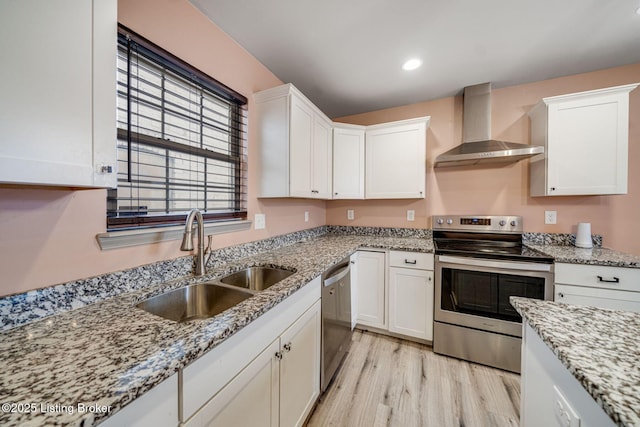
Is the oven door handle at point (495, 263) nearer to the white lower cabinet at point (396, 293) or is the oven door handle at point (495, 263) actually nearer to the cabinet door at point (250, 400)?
the white lower cabinet at point (396, 293)

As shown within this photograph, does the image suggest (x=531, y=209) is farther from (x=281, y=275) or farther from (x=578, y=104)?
(x=281, y=275)

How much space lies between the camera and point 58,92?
65cm

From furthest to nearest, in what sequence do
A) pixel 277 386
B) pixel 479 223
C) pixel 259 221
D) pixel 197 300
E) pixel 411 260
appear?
1. pixel 479 223
2. pixel 411 260
3. pixel 259 221
4. pixel 197 300
5. pixel 277 386

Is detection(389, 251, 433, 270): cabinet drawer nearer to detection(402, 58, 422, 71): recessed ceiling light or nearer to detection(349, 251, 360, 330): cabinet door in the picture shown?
detection(349, 251, 360, 330): cabinet door

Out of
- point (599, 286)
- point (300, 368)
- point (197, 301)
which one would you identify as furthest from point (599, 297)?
point (197, 301)

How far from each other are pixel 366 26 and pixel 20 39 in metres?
1.66

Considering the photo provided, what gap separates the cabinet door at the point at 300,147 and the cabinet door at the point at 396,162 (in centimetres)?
86

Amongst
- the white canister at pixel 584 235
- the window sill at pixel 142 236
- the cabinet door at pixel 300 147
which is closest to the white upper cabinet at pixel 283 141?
the cabinet door at pixel 300 147

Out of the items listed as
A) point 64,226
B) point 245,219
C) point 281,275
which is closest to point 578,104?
point 281,275

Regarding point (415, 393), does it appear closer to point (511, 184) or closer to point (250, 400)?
point (250, 400)

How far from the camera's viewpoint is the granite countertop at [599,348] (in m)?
0.44

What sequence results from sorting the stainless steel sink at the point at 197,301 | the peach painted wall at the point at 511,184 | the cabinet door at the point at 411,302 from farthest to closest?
1. the cabinet door at the point at 411,302
2. the peach painted wall at the point at 511,184
3. the stainless steel sink at the point at 197,301

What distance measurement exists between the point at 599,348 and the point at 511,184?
2226 mm

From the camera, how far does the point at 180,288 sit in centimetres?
119
